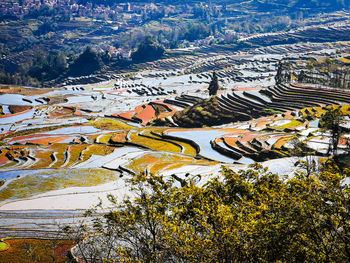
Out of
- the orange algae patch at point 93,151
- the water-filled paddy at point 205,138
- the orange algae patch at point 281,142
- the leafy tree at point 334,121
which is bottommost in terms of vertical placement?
the orange algae patch at point 93,151

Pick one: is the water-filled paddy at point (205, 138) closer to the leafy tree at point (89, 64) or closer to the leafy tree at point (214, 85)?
the leafy tree at point (214, 85)

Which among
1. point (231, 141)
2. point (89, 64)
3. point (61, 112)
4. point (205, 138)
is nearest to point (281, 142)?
point (231, 141)

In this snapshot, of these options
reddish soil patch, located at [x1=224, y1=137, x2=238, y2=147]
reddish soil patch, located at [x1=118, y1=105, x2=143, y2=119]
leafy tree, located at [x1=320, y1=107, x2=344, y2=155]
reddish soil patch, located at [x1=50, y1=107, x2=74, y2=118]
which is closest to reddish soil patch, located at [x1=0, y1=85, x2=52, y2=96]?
reddish soil patch, located at [x1=50, y1=107, x2=74, y2=118]

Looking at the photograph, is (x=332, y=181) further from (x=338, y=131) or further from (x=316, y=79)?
(x=316, y=79)

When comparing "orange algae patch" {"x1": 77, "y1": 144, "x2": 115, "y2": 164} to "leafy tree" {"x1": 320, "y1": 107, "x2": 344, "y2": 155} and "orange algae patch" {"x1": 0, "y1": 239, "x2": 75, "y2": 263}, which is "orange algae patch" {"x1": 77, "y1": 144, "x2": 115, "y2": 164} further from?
"leafy tree" {"x1": 320, "y1": 107, "x2": 344, "y2": 155}

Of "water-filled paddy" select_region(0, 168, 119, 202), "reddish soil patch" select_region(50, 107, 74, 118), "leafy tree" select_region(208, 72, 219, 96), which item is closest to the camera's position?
"water-filled paddy" select_region(0, 168, 119, 202)

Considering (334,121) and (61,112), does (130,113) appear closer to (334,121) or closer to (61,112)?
(61,112)

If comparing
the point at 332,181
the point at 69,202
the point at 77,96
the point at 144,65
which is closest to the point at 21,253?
the point at 69,202

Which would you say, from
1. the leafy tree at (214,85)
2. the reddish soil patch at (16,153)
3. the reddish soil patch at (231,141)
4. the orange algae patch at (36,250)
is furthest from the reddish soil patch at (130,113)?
the orange algae patch at (36,250)
